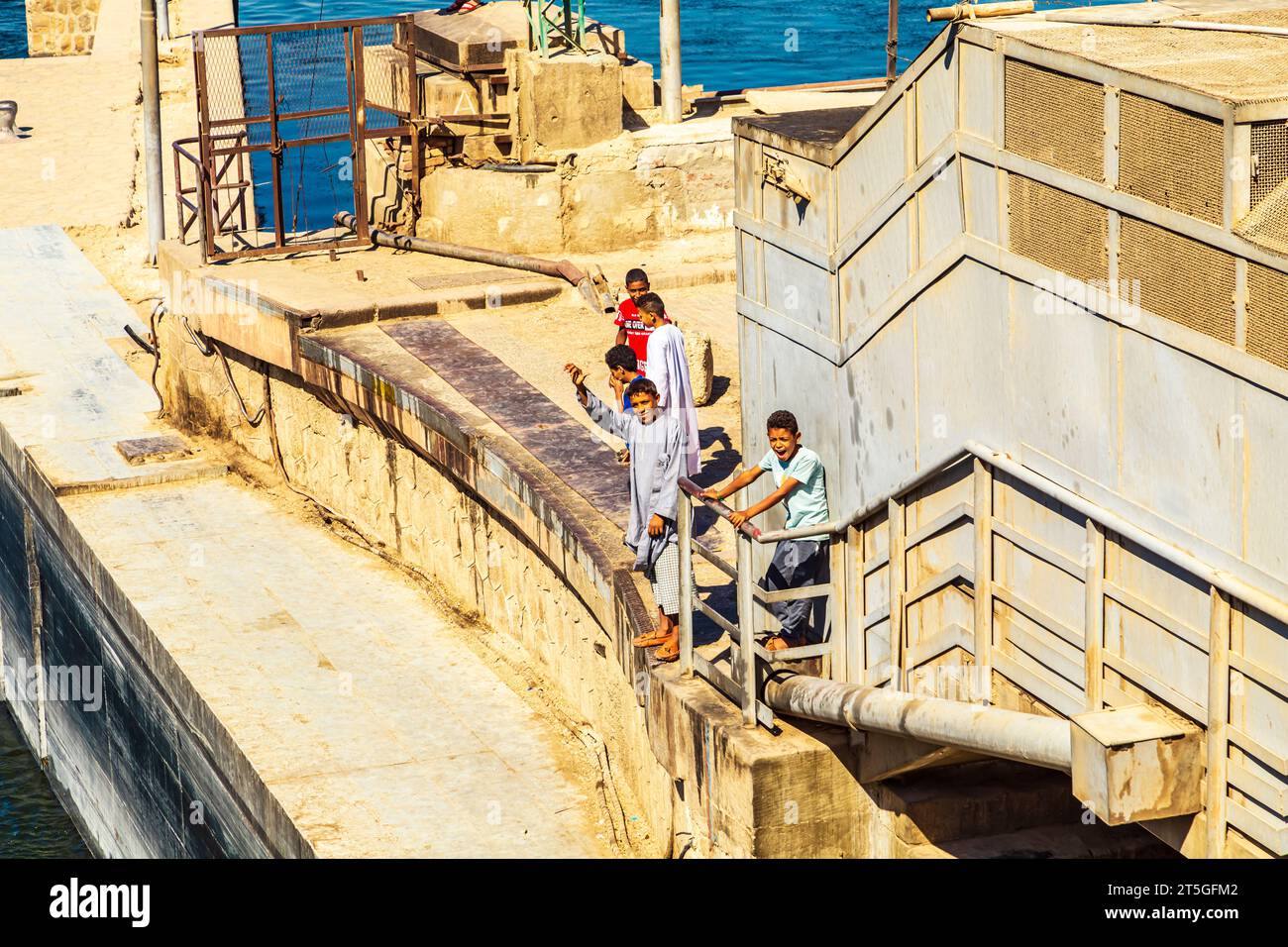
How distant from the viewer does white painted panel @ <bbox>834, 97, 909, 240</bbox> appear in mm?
8055

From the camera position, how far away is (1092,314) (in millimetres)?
6914

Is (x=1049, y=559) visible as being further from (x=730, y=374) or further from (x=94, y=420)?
(x=94, y=420)

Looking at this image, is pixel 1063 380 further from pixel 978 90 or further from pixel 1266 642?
pixel 1266 642

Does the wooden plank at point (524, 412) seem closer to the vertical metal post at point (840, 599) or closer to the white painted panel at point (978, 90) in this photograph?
the vertical metal post at point (840, 599)

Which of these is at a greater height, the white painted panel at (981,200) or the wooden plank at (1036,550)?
the white painted panel at (981,200)

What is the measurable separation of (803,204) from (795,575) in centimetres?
172

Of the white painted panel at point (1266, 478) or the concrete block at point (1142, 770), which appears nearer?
the white painted panel at point (1266, 478)

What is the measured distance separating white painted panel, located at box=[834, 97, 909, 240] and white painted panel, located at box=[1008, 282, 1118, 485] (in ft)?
3.28

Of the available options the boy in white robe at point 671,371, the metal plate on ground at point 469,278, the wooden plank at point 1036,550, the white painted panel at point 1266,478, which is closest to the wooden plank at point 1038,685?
the wooden plank at point 1036,550

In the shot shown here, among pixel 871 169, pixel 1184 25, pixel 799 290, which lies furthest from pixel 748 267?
pixel 1184 25

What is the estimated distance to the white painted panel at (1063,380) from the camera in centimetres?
689

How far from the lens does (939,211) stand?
25.5 ft

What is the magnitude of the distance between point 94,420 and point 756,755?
39.7 ft

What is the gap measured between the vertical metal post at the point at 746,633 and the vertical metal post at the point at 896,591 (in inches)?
26.9
